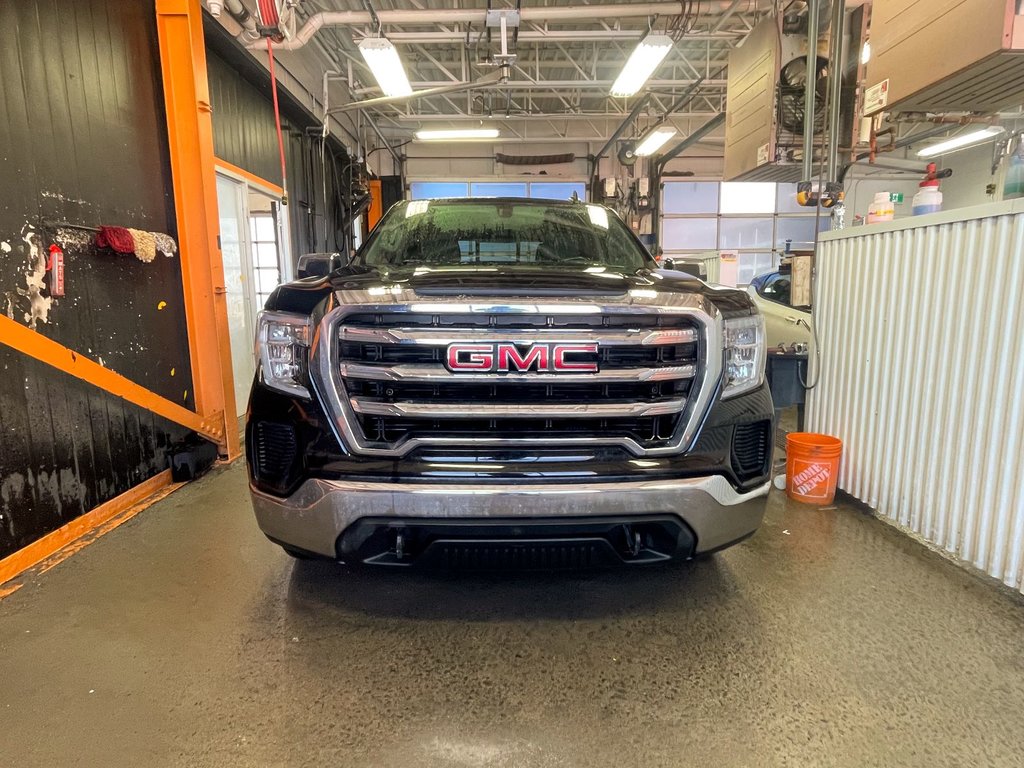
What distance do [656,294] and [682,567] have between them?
121 cm

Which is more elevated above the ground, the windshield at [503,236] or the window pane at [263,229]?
the window pane at [263,229]

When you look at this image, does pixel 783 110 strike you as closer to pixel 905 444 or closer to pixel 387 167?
pixel 905 444

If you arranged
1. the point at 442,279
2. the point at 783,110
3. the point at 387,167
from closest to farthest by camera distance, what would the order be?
the point at 442,279
the point at 783,110
the point at 387,167

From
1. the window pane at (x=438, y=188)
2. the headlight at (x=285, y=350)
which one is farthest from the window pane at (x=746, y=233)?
the headlight at (x=285, y=350)

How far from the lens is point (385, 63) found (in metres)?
5.99

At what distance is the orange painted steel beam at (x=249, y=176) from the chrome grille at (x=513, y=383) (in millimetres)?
3523

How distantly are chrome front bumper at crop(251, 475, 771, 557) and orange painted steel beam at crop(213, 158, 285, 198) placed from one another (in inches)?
143

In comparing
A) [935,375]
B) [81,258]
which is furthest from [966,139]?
[81,258]

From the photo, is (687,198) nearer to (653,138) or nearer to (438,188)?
(653,138)

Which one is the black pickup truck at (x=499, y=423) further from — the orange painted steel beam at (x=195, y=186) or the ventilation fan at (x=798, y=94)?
the ventilation fan at (x=798, y=94)

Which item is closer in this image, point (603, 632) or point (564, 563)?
point (564, 563)

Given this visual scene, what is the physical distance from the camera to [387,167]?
510 inches

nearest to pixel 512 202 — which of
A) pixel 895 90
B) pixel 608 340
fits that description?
pixel 608 340

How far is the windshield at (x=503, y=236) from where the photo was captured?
2.55 meters
